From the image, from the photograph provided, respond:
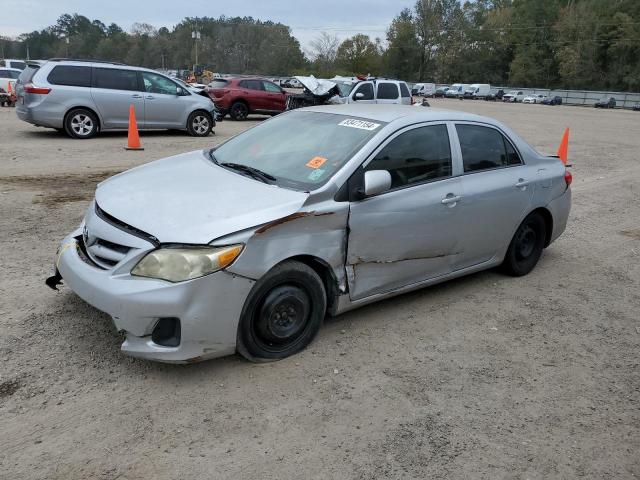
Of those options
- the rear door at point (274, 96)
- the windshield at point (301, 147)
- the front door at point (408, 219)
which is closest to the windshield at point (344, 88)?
the rear door at point (274, 96)

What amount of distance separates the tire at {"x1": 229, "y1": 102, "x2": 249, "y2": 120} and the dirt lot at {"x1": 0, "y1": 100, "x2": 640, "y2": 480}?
15.2 metres

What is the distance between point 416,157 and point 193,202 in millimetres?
1791

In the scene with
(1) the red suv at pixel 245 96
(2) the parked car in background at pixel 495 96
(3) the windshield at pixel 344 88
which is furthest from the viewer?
(2) the parked car in background at pixel 495 96

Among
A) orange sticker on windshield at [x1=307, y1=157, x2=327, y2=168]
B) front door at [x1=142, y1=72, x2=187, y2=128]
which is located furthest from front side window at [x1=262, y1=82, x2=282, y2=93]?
orange sticker on windshield at [x1=307, y1=157, x2=327, y2=168]

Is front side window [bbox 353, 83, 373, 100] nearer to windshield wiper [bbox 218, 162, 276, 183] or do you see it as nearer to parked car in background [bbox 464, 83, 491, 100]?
windshield wiper [bbox 218, 162, 276, 183]

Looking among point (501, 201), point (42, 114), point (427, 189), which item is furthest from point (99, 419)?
point (42, 114)

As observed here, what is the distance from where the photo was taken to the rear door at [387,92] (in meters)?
18.0

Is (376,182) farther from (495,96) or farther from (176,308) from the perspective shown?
(495,96)

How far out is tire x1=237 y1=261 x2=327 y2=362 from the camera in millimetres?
3416

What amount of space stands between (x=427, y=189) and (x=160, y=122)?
11.3 m

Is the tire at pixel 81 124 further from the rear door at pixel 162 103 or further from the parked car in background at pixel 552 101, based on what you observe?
the parked car in background at pixel 552 101

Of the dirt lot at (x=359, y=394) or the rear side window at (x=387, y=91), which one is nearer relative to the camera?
the dirt lot at (x=359, y=394)

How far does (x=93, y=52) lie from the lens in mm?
125250

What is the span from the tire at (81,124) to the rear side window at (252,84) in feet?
24.8
